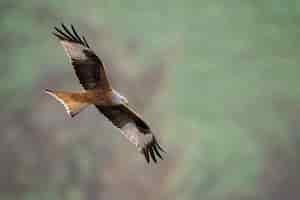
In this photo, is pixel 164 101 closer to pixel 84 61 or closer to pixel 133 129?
pixel 133 129

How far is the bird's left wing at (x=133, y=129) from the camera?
5.62 metres

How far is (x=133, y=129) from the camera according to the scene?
18.5 ft

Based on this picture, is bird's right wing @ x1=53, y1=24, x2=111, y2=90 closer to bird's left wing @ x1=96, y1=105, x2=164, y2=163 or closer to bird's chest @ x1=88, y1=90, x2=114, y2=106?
bird's chest @ x1=88, y1=90, x2=114, y2=106

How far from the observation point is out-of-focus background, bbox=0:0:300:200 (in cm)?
671

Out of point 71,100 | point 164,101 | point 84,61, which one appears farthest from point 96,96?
point 164,101

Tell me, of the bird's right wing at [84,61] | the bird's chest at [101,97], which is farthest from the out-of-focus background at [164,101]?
the bird's right wing at [84,61]

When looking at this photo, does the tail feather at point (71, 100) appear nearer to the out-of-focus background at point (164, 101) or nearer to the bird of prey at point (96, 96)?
the bird of prey at point (96, 96)

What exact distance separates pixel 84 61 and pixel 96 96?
279 millimetres

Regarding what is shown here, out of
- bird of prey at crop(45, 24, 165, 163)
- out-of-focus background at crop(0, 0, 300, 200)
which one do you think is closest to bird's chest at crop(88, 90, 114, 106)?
bird of prey at crop(45, 24, 165, 163)

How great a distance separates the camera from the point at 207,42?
280 inches

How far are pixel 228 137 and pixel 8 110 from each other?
1743 mm

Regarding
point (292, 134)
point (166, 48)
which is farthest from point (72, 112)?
point (292, 134)

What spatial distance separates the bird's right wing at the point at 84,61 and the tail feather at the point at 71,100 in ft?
0.37

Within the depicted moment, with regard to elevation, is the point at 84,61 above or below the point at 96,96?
above
